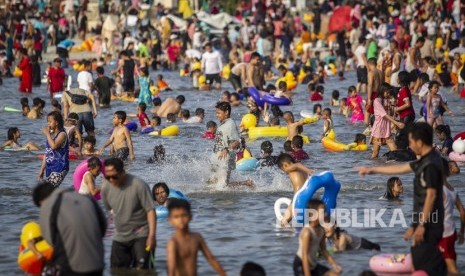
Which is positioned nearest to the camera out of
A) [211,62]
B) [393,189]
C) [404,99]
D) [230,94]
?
[393,189]

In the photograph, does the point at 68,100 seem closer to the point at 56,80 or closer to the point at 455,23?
the point at 56,80

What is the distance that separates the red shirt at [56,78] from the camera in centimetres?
3061

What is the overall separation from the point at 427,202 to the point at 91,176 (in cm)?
457

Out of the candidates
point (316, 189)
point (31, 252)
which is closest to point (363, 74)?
point (316, 189)

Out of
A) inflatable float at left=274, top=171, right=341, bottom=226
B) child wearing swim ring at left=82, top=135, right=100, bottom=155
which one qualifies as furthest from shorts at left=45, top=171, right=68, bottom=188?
child wearing swim ring at left=82, top=135, right=100, bottom=155

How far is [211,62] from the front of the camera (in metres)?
34.0

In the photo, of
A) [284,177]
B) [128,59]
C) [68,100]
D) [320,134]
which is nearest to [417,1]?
[128,59]

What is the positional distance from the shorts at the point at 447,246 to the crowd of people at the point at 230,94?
12 mm

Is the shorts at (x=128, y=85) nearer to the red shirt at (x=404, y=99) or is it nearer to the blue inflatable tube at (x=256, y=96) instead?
the blue inflatable tube at (x=256, y=96)

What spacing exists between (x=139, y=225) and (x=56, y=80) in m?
19.8

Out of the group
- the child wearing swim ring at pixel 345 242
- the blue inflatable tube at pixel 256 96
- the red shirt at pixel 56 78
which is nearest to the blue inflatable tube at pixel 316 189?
the child wearing swim ring at pixel 345 242

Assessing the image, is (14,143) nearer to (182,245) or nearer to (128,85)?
(128,85)

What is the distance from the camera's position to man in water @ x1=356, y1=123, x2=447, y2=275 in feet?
33.1

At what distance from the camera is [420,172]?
1017 centimetres
